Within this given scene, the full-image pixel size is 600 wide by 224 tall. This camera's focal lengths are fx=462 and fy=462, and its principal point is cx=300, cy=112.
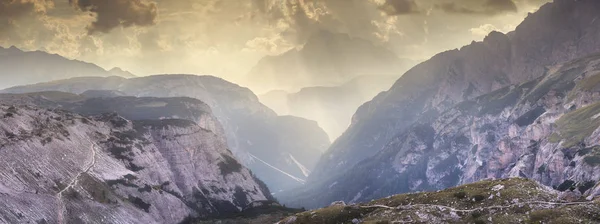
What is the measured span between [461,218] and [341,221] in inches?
1239

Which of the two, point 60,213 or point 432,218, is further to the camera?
point 60,213

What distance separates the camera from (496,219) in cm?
9331

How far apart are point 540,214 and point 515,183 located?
19.3m

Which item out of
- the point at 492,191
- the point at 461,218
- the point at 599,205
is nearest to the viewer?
the point at 599,205

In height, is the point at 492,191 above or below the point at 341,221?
above

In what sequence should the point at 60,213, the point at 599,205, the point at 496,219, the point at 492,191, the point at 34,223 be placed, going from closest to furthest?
the point at 599,205 < the point at 496,219 < the point at 492,191 < the point at 34,223 < the point at 60,213

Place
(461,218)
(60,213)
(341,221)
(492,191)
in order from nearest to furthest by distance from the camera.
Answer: (461,218), (492,191), (341,221), (60,213)

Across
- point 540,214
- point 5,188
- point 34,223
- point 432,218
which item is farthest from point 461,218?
point 5,188

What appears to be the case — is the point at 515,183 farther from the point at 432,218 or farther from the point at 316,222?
the point at 316,222

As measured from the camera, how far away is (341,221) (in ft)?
391

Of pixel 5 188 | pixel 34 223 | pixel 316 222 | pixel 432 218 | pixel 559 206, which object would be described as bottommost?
pixel 34 223

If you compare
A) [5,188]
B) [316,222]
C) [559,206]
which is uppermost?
[559,206]

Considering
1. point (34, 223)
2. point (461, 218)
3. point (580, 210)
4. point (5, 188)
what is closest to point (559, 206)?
point (580, 210)

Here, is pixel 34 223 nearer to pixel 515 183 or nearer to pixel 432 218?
pixel 432 218
